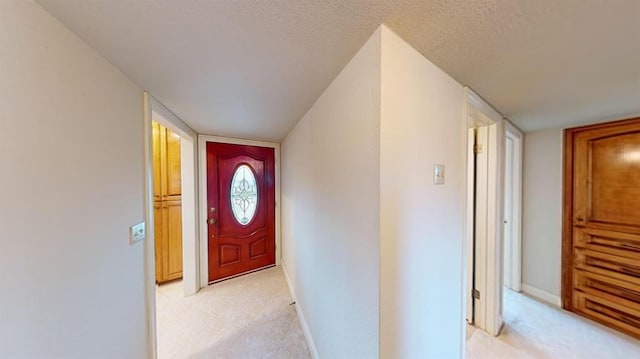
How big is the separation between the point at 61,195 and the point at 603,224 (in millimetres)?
3949

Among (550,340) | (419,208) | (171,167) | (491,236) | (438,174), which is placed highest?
(171,167)

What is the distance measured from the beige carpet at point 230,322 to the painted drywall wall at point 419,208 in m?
1.19

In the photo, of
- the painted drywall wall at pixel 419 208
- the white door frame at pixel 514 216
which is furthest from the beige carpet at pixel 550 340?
the painted drywall wall at pixel 419 208

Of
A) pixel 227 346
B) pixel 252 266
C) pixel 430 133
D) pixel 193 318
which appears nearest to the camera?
pixel 430 133

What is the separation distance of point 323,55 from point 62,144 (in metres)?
1.13

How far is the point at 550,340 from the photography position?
6.50ft

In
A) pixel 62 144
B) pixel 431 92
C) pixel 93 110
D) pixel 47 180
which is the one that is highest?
pixel 431 92

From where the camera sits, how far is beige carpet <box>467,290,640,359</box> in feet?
5.99

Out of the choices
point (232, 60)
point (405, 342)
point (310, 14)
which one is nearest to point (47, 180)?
point (232, 60)

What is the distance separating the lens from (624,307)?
2.05 meters

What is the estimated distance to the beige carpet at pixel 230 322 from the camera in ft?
6.14

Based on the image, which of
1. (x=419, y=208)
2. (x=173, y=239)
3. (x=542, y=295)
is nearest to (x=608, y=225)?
(x=542, y=295)

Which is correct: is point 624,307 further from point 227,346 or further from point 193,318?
point 193,318

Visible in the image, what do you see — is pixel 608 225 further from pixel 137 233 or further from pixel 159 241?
pixel 159 241
